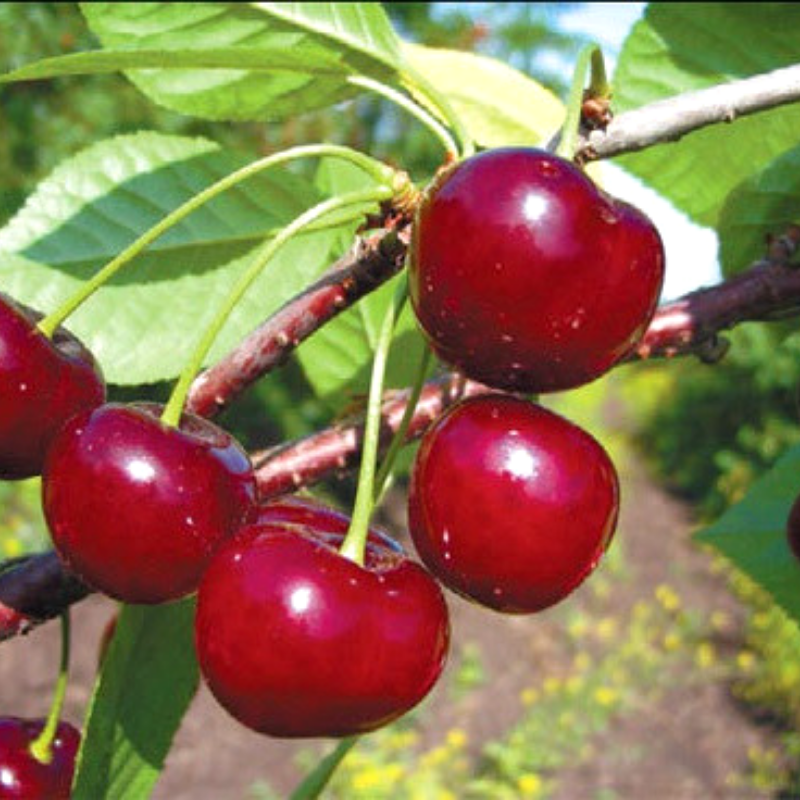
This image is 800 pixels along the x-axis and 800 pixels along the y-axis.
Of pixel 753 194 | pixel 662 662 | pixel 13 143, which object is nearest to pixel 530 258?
pixel 753 194

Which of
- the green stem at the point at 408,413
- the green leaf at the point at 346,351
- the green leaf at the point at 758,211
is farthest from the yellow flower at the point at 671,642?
the green stem at the point at 408,413

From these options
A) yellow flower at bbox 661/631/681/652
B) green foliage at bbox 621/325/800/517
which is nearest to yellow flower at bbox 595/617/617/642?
yellow flower at bbox 661/631/681/652

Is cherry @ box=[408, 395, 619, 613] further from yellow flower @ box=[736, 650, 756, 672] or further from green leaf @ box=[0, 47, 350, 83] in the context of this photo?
yellow flower @ box=[736, 650, 756, 672]

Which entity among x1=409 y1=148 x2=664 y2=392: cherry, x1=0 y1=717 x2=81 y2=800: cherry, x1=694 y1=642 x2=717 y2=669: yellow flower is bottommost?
x1=694 y1=642 x2=717 y2=669: yellow flower

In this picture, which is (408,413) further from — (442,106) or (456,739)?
(456,739)

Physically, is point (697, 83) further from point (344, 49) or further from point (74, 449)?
point (74, 449)

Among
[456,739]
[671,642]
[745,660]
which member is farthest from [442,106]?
[671,642]

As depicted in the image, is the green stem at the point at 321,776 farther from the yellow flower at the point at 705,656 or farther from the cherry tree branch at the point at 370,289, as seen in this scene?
the yellow flower at the point at 705,656

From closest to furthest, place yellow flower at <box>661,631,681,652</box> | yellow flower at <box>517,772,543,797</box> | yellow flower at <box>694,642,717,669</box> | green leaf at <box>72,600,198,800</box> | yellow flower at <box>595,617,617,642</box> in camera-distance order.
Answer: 1. green leaf at <box>72,600,198,800</box>
2. yellow flower at <box>517,772,543,797</box>
3. yellow flower at <box>694,642,717,669</box>
4. yellow flower at <box>661,631,681,652</box>
5. yellow flower at <box>595,617,617,642</box>
